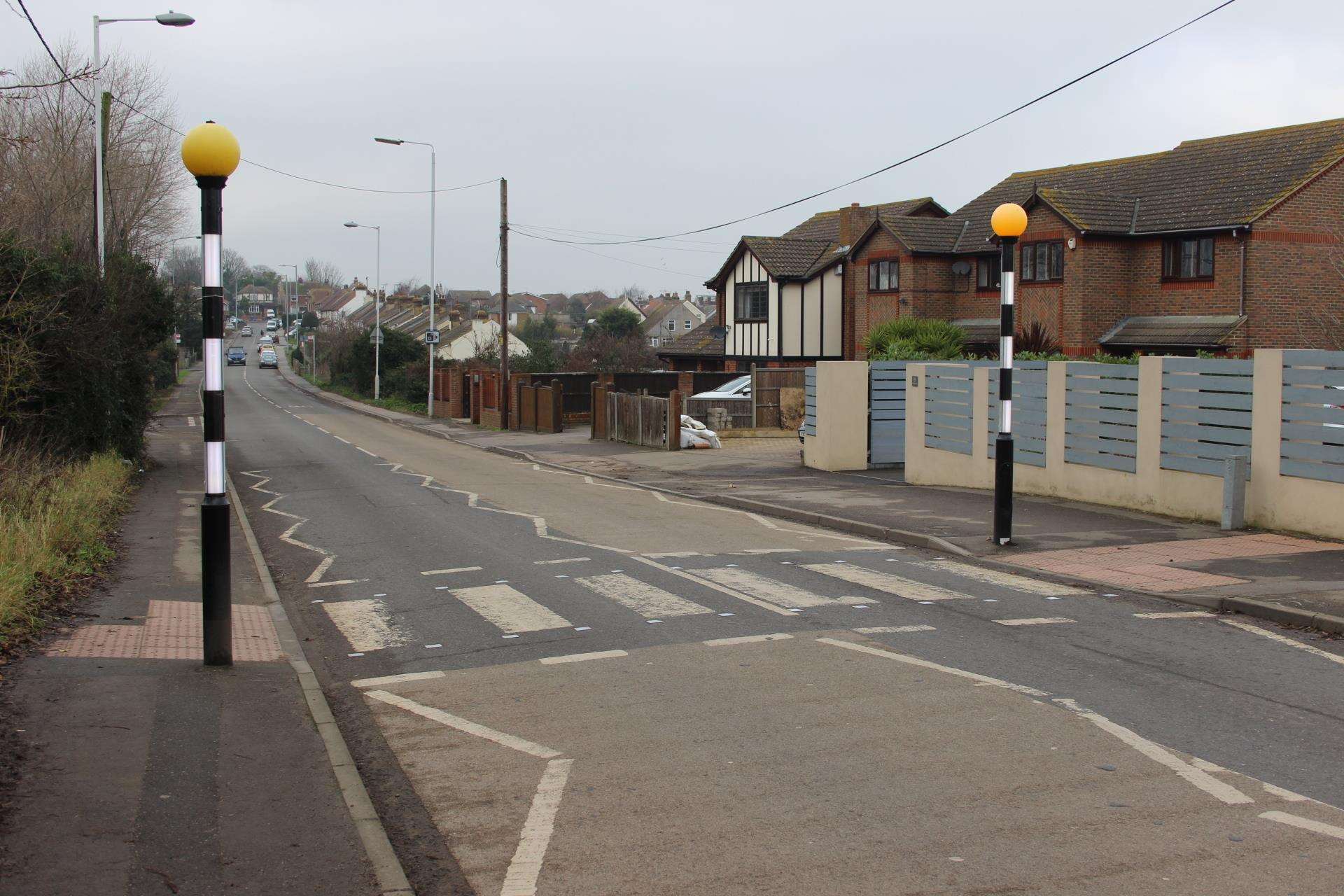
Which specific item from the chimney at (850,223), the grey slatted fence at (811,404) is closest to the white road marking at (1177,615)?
the grey slatted fence at (811,404)

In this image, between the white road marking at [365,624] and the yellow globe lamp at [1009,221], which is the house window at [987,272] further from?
the white road marking at [365,624]

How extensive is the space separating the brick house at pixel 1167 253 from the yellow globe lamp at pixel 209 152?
24.0 m

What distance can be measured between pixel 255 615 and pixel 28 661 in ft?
8.21

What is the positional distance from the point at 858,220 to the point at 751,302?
17.2 ft

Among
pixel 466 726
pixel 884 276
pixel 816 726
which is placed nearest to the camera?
pixel 816 726

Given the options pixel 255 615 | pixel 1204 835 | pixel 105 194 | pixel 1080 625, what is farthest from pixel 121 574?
pixel 105 194

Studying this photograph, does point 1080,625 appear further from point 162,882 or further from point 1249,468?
point 162,882

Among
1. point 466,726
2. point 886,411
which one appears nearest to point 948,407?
point 886,411

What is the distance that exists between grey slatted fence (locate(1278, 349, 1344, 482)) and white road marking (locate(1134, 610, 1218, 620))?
385 centimetres

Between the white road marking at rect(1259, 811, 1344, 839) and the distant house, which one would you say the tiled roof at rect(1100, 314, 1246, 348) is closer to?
the white road marking at rect(1259, 811, 1344, 839)

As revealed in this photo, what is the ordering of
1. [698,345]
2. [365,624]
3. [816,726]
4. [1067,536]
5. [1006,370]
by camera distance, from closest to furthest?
[816,726] < [365,624] < [1006,370] < [1067,536] < [698,345]

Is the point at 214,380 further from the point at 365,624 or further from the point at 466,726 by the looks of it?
the point at 365,624

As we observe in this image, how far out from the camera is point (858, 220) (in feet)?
150

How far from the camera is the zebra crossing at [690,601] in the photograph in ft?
32.0
